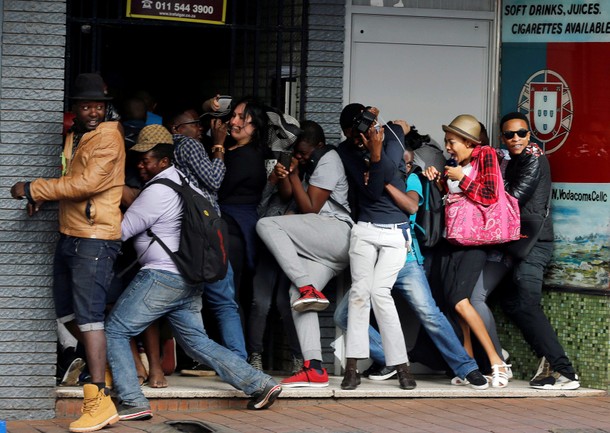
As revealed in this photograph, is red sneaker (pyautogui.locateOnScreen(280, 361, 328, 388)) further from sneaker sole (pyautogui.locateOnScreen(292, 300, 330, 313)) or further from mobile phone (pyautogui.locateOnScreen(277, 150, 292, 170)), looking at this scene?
mobile phone (pyautogui.locateOnScreen(277, 150, 292, 170))

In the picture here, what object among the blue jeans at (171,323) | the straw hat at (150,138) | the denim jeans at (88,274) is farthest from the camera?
the straw hat at (150,138)

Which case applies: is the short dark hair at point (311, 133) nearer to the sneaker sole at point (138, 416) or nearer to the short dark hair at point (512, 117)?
the short dark hair at point (512, 117)

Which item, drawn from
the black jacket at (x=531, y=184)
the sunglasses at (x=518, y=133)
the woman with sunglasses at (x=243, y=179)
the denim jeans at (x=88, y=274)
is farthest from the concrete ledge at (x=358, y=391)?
the sunglasses at (x=518, y=133)

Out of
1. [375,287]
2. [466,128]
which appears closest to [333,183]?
[375,287]

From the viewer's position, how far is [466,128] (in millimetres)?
9758

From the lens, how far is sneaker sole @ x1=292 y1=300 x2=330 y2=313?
9172 millimetres

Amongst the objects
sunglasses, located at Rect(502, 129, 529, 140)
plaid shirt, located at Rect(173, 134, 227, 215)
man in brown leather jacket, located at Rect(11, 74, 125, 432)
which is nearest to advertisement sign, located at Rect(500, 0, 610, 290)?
sunglasses, located at Rect(502, 129, 529, 140)

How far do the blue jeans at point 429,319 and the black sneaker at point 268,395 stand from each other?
1019mm

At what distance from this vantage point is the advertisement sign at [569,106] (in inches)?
386

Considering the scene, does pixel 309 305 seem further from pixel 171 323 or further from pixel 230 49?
pixel 230 49

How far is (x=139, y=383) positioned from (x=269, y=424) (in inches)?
38.4

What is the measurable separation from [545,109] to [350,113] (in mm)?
1752

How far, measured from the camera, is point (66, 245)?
8.29 m

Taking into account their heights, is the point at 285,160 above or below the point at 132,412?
above
